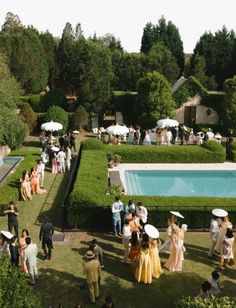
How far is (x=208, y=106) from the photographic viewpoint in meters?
40.6

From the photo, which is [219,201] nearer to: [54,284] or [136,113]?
[54,284]

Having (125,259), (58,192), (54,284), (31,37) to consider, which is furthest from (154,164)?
(31,37)

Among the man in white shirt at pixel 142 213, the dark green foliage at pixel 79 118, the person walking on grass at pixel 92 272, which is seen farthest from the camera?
the dark green foliage at pixel 79 118

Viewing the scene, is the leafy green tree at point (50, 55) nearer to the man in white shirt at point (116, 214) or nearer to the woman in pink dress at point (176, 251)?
the man in white shirt at point (116, 214)

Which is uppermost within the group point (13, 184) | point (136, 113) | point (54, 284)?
point (136, 113)

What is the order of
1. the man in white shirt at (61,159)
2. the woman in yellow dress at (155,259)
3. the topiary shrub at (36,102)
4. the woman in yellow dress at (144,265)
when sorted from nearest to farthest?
the woman in yellow dress at (144,265)
the woman in yellow dress at (155,259)
the man in white shirt at (61,159)
the topiary shrub at (36,102)

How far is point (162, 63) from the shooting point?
47.3 metres

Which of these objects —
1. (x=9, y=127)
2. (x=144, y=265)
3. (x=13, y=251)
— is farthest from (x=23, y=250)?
(x=9, y=127)

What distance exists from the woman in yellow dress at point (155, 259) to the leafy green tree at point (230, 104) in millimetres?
25804

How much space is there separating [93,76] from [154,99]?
6594 millimetres

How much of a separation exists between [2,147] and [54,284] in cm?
1593

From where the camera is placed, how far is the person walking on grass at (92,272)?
10.9m

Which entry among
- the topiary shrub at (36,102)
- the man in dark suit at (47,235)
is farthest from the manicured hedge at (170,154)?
the topiary shrub at (36,102)

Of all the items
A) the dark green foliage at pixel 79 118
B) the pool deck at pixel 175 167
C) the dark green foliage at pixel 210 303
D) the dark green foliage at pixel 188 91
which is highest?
the dark green foliage at pixel 188 91
